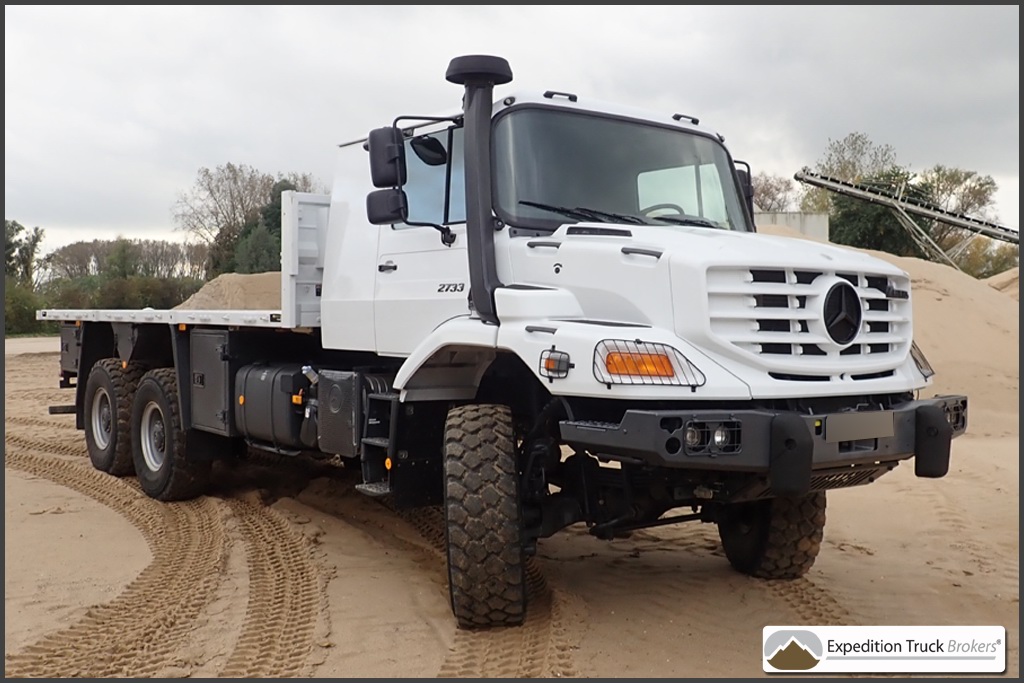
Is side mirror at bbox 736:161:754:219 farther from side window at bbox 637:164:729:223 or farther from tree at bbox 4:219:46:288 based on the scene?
tree at bbox 4:219:46:288

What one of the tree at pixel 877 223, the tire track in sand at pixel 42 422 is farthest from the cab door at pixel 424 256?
the tree at pixel 877 223

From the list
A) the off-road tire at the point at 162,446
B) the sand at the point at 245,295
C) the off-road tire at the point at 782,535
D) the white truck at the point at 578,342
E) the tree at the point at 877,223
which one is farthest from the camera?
the tree at the point at 877,223

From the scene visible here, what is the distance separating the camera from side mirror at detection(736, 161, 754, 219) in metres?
6.71

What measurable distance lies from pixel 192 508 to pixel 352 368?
2.67 m

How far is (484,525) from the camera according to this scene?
16.7 feet

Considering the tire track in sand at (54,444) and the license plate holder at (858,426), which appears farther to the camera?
the tire track in sand at (54,444)

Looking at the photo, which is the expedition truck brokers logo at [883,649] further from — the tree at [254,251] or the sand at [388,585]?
the tree at [254,251]

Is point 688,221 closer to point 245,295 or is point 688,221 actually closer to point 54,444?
point 245,295

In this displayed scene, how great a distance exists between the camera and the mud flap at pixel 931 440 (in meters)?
5.04

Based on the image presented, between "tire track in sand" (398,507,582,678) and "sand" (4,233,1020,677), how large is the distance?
1 cm

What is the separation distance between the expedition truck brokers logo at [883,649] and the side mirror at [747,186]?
2806 mm

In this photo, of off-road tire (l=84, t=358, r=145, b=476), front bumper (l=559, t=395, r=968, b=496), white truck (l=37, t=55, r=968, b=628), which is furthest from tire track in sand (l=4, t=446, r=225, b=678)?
front bumper (l=559, t=395, r=968, b=496)

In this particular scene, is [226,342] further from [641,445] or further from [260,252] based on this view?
[260,252]

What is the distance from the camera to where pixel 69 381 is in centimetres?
1114
